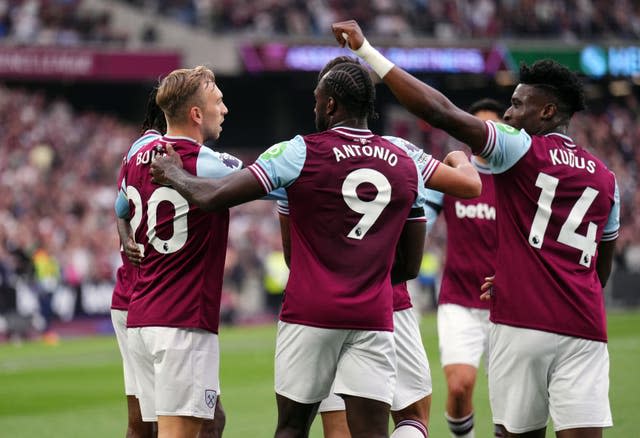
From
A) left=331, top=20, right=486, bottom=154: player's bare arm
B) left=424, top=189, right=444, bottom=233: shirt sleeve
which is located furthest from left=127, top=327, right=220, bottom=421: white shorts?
left=424, top=189, right=444, bottom=233: shirt sleeve

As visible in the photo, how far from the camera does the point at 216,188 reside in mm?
5543

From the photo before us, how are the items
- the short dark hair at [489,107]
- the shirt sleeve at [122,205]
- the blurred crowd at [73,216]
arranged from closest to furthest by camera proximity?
the shirt sleeve at [122,205] → the short dark hair at [489,107] → the blurred crowd at [73,216]

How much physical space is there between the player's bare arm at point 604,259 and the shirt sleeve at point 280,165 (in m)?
1.90

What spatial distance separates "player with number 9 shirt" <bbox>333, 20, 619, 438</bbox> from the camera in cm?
578

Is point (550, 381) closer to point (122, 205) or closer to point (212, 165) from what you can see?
point (212, 165)

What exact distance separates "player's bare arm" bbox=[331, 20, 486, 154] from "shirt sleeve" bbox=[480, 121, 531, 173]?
0.57 ft

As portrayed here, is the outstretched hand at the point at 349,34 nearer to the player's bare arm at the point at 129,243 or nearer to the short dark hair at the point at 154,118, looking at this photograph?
the player's bare arm at the point at 129,243

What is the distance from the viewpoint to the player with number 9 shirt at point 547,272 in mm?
5777

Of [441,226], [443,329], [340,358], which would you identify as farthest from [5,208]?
[340,358]

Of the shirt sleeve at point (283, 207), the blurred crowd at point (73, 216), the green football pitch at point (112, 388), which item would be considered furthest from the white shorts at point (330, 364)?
the blurred crowd at point (73, 216)

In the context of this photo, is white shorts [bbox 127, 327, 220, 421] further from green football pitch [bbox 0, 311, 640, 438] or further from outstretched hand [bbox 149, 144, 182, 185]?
green football pitch [bbox 0, 311, 640, 438]

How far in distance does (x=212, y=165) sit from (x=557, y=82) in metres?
1.82

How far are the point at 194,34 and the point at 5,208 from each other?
1006 cm

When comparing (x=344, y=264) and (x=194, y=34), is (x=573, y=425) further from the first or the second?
(x=194, y=34)
